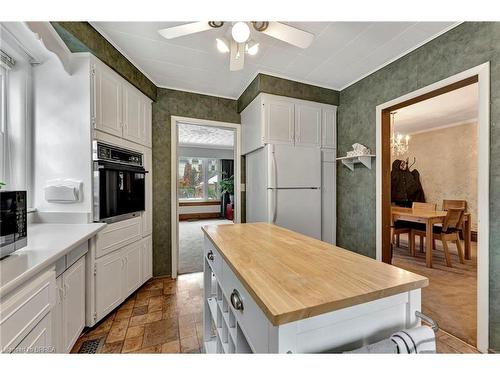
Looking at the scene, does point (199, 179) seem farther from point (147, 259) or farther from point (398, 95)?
point (398, 95)

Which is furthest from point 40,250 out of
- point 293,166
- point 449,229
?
point 449,229

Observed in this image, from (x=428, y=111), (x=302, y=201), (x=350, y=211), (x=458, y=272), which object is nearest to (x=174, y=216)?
(x=302, y=201)

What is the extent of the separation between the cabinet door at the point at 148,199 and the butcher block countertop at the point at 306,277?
1822 millimetres

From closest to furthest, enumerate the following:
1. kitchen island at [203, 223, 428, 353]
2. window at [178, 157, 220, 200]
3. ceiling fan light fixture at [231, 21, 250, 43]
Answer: kitchen island at [203, 223, 428, 353] → ceiling fan light fixture at [231, 21, 250, 43] → window at [178, 157, 220, 200]

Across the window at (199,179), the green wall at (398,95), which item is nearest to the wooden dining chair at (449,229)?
the green wall at (398,95)

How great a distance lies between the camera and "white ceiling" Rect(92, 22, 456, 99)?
182cm

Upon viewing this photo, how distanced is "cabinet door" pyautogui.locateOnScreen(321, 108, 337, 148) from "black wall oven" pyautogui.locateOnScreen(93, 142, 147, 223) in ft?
7.55

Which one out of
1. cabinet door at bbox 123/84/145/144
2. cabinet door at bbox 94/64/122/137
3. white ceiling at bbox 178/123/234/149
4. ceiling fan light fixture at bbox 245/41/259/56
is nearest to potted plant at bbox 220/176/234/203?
white ceiling at bbox 178/123/234/149

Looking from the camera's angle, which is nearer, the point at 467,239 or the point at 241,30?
the point at 241,30

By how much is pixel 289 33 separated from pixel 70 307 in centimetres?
248

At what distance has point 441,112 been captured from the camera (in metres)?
4.06

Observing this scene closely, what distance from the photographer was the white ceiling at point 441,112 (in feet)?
10.9

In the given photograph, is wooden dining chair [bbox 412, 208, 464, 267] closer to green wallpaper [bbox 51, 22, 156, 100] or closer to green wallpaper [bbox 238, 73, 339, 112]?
green wallpaper [bbox 238, 73, 339, 112]
